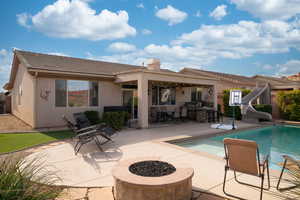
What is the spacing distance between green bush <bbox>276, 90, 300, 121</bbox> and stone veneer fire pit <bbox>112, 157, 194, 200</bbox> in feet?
52.7

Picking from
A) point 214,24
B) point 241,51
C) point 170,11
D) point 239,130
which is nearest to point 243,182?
point 239,130

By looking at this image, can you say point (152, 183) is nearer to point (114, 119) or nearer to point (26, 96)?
point (114, 119)

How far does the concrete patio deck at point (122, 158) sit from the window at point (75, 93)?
4.86m

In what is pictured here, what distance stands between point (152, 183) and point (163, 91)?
1404cm

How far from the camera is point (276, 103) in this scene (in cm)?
1728

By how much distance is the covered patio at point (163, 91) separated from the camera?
37.2 ft

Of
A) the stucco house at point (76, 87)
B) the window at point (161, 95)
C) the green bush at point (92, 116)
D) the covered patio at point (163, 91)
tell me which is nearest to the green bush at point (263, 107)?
the covered patio at point (163, 91)

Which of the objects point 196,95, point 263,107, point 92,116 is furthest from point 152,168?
point 196,95

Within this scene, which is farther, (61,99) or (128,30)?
(128,30)

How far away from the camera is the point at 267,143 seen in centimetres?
948

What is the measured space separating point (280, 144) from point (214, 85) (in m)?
7.04

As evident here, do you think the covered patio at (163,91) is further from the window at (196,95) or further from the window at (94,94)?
the window at (94,94)

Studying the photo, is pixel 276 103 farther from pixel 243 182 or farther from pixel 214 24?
pixel 243 182

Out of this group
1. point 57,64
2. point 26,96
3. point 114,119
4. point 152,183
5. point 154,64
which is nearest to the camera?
point 152,183
